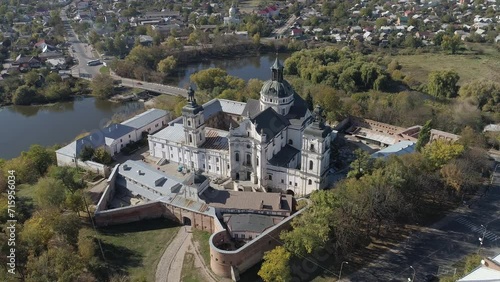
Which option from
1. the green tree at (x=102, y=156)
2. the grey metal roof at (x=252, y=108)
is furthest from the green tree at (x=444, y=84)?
the green tree at (x=102, y=156)

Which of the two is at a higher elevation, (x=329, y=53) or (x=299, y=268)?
(x=329, y=53)

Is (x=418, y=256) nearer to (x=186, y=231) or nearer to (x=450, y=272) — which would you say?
(x=450, y=272)

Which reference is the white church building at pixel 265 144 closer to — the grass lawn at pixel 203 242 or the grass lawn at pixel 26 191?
the grass lawn at pixel 203 242

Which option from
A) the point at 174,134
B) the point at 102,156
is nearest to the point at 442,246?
the point at 174,134

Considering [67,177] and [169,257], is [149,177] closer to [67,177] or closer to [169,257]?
[67,177]

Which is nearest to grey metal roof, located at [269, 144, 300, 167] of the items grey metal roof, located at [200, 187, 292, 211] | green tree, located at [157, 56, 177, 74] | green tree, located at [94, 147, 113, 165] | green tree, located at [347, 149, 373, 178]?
grey metal roof, located at [200, 187, 292, 211]

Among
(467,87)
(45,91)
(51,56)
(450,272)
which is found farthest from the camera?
(51,56)

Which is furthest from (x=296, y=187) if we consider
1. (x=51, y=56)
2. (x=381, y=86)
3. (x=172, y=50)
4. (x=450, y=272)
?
(x=51, y=56)
